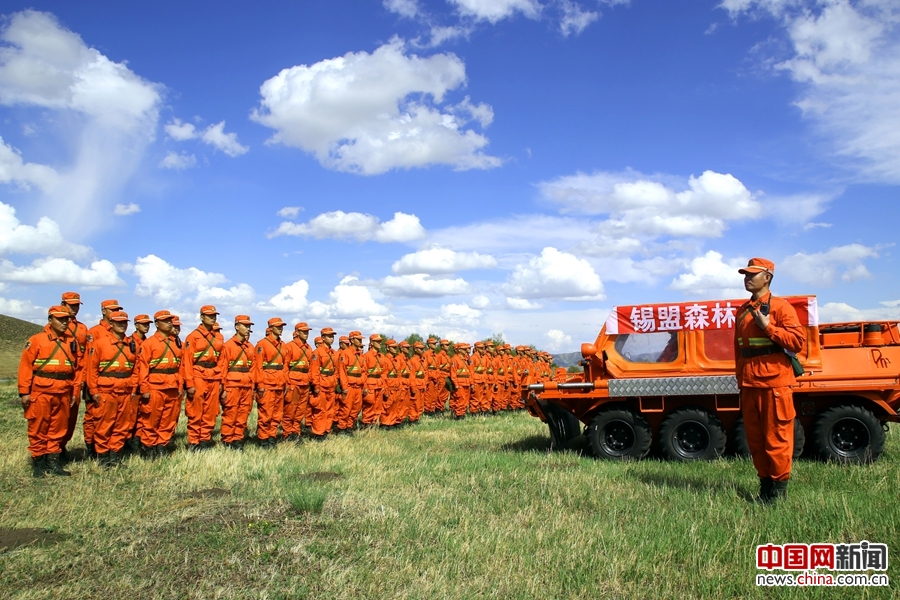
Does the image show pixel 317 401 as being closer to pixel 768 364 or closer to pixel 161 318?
pixel 161 318

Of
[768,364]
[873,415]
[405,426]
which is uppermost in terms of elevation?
[768,364]

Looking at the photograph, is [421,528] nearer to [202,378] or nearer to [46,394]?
[46,394]

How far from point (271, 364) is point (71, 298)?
3178 millimetres

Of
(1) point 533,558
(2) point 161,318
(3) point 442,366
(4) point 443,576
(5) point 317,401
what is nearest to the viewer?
(4) point 443,576

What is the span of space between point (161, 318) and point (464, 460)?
485 centimetres

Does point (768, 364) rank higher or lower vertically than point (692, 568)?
higher

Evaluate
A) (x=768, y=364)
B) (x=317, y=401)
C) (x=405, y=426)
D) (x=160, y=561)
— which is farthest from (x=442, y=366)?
(x=160, y=561)

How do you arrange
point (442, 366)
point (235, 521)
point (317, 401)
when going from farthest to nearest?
point (442, 366) < point (317, 401) < point (235, 521)

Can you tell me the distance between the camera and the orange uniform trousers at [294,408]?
37.1ft

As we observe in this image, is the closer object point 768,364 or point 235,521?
point 235,521

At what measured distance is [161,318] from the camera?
9.70 m

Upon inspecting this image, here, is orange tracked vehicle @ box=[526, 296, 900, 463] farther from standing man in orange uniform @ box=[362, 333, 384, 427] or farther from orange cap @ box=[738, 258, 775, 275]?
standing man in orange uniform @ box=[362, 333, 384, 427]

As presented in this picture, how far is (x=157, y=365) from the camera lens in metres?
9.22

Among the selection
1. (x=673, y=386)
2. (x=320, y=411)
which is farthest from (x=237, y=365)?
(x=673, y=386)
